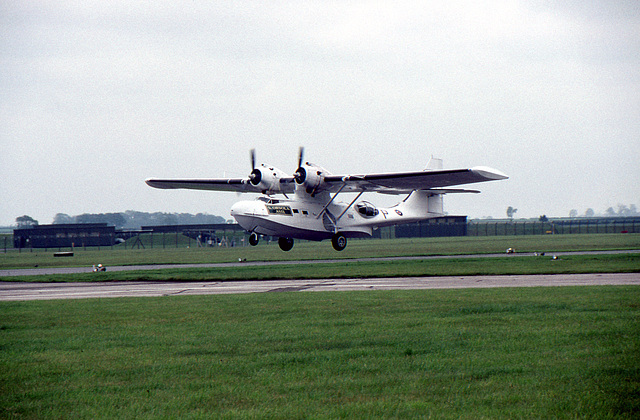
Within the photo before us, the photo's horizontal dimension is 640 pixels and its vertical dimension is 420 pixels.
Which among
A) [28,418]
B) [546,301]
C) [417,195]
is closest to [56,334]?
[28,418]

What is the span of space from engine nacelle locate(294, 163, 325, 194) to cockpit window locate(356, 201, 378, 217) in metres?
4.25

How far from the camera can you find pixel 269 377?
Result: 9320 mm

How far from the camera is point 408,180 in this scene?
3419 cm

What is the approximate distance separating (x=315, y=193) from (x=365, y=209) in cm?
441

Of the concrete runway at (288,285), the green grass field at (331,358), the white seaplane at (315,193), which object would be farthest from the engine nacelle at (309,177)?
the green grass field at (331,358)

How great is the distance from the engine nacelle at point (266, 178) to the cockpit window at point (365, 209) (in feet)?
18.4

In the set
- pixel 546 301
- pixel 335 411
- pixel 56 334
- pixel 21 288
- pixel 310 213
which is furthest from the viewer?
pixel 310 213

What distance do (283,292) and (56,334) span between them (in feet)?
33.1

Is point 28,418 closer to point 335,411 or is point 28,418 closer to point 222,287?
point 335,411

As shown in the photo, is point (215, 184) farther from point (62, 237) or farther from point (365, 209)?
point (62, 237)

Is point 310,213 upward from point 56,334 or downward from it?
upward

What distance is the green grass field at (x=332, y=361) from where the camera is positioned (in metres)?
7.71

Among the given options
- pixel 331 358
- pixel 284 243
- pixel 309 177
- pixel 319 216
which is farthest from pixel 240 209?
pixel 331 358

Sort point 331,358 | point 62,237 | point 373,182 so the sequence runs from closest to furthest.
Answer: point 331,358 < point 373,182 < point 62,237
